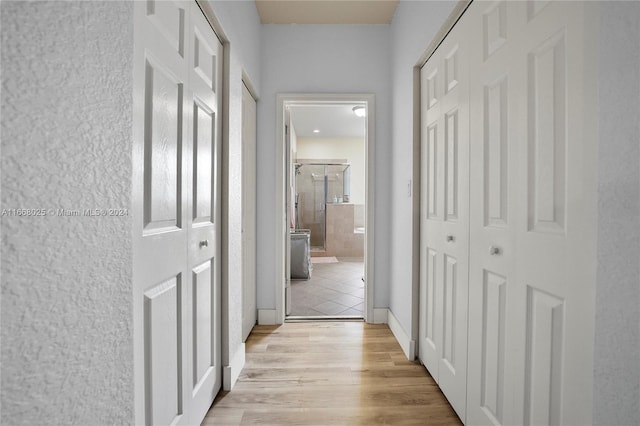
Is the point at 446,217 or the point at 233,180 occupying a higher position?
the point at 233,180

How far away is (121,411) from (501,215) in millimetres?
1368

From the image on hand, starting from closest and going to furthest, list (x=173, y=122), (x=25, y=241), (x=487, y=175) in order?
(x=25, y=241)
(x=173, y=122)
(x=487, y=175)

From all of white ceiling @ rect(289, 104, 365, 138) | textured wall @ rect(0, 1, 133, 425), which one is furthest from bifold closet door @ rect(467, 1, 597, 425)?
white ceiling @ rect(289, 104, 365, 138)

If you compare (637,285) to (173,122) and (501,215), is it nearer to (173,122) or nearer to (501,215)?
(501,215)

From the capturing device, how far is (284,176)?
9.62ft

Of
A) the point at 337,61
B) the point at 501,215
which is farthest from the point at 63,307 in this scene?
the point at 337,61

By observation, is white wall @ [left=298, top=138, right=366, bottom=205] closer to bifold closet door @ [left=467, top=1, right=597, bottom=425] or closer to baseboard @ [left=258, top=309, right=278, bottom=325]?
baseboard @ [left=258, top=309, right=278, bottom=325]

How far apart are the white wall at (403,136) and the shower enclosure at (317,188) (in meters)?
4.86

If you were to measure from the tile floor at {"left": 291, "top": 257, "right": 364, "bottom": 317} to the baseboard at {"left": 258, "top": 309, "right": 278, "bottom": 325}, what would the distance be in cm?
30

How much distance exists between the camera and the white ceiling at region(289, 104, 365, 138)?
17.7 feet

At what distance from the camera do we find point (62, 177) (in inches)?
29.8

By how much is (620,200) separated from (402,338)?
6.16 ft

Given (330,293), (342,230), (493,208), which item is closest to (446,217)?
(493,208)

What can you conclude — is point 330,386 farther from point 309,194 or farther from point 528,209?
point 309,194
